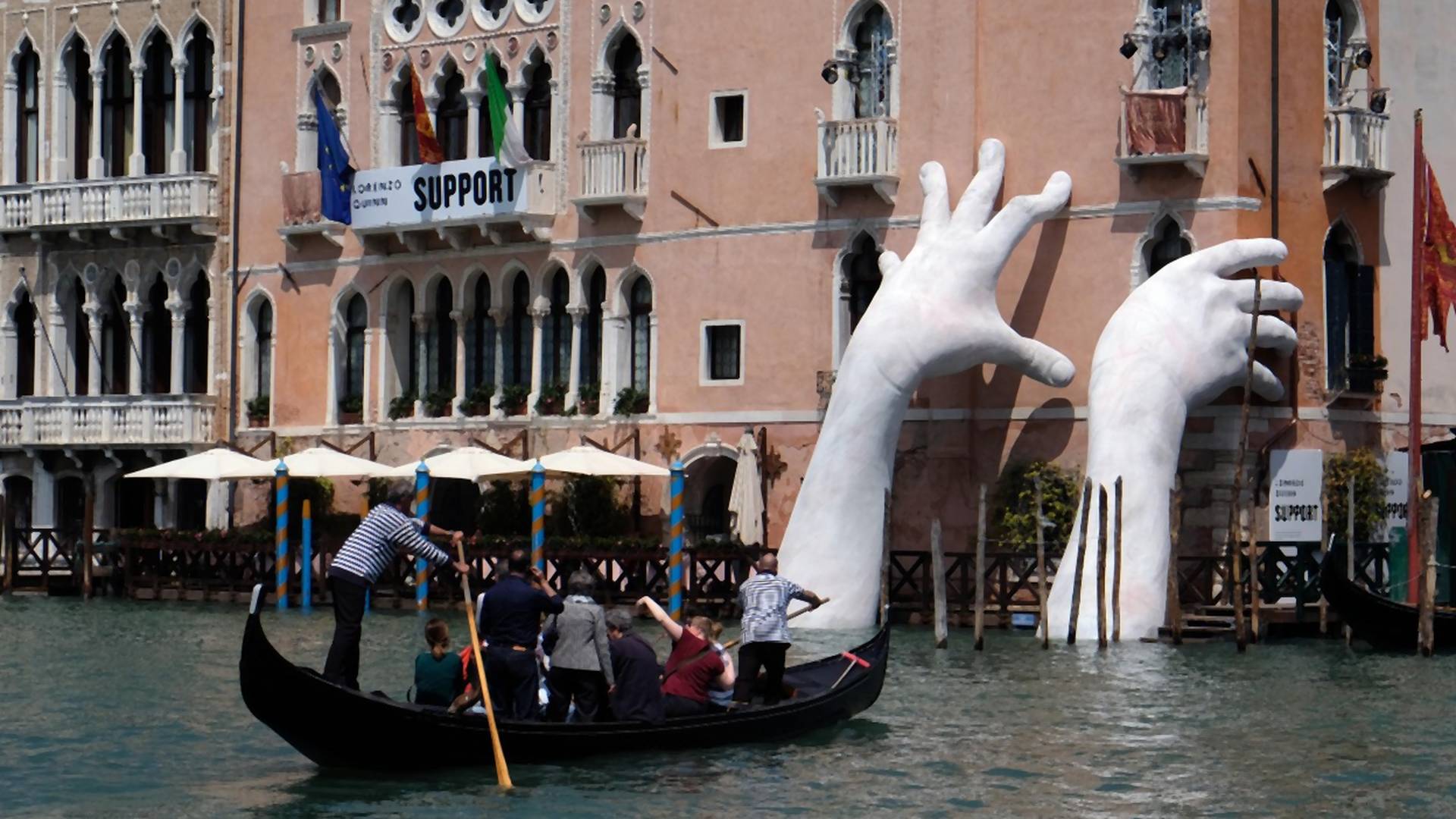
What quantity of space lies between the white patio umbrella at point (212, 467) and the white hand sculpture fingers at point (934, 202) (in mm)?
9508

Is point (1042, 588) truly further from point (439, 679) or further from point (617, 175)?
point (439, 679)

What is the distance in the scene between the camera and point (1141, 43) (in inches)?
1227

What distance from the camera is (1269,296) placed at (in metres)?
30.1

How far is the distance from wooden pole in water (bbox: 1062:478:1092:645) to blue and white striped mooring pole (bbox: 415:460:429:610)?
8.49 meters

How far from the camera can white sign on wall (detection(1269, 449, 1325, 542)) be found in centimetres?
3083

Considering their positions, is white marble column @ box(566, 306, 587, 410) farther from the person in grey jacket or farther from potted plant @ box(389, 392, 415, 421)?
the person in grey jacket

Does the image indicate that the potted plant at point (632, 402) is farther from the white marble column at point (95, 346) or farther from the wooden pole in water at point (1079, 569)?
the white marble column at point (95, 346)

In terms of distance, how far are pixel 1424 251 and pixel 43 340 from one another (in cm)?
1984

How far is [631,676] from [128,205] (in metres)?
22.0

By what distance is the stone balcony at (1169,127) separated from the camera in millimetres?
30656

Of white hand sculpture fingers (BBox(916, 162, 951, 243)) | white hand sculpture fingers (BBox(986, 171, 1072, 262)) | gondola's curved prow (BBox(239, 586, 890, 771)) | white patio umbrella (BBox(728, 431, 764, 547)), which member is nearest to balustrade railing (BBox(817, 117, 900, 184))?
white hand sculpture fingers (BBox(916, 162, 951, 243))

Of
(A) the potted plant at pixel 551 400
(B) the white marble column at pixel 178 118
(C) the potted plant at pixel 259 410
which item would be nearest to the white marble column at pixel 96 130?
(B) the white marble column at pixel 178 118

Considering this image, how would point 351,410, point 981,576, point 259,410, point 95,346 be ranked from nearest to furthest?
point 981,576 → point 351,410 → point 259,410 → point 95,346

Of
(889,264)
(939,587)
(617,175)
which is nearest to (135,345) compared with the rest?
(617,175)
